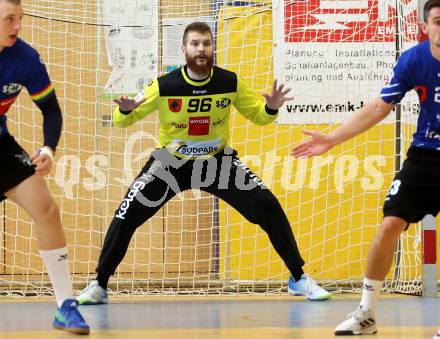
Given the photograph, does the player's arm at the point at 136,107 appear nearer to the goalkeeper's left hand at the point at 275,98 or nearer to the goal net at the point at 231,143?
the goalkeeper's left hand at the point at 275,98

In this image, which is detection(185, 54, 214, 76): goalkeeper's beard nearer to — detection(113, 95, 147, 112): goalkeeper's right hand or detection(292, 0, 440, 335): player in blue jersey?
detection(113, 95, 147, 112): goalkeeper's right hand

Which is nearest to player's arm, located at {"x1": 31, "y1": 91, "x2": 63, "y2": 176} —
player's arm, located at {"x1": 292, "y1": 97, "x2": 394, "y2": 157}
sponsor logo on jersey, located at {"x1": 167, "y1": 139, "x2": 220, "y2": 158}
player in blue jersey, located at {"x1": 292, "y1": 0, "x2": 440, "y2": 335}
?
player's arm, located at {"x1": 292, "y1": 97, "x2": 394, "y2": 157}

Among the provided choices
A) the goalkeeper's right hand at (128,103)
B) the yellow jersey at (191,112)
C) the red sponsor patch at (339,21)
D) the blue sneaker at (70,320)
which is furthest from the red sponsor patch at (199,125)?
the blue sneaker at (70,320)

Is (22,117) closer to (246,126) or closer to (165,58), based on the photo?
(165,58)

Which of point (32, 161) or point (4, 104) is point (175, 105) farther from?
point (32, 161)

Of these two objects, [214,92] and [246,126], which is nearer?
[214,92]

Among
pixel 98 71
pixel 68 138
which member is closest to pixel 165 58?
pixel 98 71

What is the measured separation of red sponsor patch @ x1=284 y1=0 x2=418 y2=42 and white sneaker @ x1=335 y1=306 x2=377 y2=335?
4.08 meters

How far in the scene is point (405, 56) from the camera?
5223 mm

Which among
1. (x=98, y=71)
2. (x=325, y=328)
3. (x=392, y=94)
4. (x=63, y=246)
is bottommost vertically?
(x=325, y=328)

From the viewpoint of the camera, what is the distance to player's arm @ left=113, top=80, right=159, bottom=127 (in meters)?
7.23

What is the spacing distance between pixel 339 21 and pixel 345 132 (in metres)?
4.00

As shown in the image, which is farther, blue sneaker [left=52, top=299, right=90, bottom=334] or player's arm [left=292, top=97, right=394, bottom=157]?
blue sneaker [left=52, top=299, right=90, bottom=334]

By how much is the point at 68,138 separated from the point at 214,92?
7.04 ft
